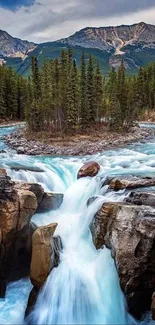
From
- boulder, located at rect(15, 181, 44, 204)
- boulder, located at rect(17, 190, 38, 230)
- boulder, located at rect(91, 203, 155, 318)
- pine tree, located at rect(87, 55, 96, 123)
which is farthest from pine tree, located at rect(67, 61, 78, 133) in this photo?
boulder, located at rect(91, 203, 155, 318)

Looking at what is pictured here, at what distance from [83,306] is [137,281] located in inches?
97.3

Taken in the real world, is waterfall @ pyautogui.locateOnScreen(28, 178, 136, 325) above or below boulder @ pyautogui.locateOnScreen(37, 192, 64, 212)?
below

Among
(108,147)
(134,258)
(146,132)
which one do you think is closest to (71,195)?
(134,258)

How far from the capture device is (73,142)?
162 feet

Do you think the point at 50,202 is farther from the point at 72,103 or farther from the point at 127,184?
the point at 72,103

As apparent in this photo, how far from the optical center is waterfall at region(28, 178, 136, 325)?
48.9 feet

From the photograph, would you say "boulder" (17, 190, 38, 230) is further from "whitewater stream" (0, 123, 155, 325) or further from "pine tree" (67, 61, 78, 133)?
"pine tree" (67, 61, 78, 133)

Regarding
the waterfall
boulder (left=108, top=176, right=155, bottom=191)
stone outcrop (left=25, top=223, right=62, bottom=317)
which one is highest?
boulder (left=108, top=176, right=155, bottom=191)

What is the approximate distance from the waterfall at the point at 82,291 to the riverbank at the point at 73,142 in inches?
924

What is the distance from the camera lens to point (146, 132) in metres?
62.5

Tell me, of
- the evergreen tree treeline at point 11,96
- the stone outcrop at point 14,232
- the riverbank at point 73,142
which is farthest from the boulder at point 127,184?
the evergreen tree treeline at point 11,96

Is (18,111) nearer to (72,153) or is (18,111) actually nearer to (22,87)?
(22,87)

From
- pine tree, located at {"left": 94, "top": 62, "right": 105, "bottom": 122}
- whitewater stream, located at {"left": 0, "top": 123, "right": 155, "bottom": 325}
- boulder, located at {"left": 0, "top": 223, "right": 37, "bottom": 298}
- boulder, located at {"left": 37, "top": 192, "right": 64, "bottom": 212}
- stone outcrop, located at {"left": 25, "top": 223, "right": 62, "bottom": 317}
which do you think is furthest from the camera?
pine tree, located at {"left": 94, "top": 62, "right": 105, "bottom": 122}

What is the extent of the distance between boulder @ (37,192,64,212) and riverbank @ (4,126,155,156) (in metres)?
18.2
